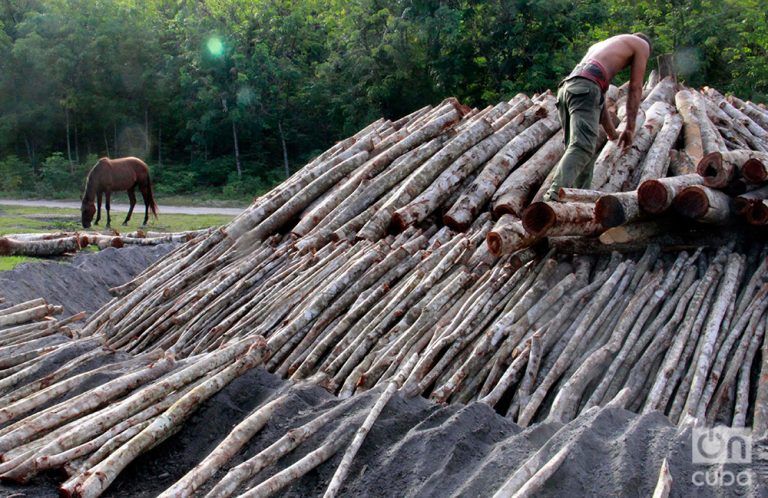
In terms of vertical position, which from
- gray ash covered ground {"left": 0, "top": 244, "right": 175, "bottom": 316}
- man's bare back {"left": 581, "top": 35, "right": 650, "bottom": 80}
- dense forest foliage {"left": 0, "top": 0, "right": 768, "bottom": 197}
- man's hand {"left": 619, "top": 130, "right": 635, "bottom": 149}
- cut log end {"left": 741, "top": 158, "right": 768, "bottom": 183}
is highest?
dense forest foliage {"left": 0, "top": 0, "right": 768, "bottom": 197}

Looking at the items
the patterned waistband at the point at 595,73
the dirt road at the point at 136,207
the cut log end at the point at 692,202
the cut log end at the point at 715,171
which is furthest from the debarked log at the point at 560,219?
the dirt road at the point at 136,207

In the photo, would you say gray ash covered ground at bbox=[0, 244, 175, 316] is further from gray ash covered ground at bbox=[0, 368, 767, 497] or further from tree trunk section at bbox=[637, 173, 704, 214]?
→ tree trunk section at bbox=[637, 173, 704, 214]

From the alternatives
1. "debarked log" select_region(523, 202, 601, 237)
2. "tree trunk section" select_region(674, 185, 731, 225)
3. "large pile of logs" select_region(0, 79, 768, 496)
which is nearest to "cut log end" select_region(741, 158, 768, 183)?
"large pile of logs" select_region(0, 79, 768, 496)

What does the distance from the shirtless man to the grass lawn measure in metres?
11.0

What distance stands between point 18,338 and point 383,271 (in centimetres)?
384

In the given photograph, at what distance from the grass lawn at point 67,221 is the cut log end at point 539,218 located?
37.9 ft

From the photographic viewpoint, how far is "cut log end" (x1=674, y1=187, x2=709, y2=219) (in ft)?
16.0

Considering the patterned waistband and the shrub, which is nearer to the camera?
the patterned waistband

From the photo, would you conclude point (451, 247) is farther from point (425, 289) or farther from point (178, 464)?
point (178, 464)

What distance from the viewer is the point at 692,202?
4914 mm

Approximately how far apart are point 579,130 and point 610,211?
1.39m

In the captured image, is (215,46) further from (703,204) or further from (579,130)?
(703,204)

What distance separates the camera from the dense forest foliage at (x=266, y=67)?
22.0 meters

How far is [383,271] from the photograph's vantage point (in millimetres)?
6070
